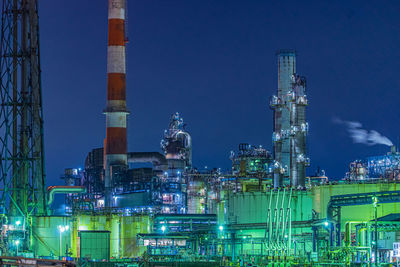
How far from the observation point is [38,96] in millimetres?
65062

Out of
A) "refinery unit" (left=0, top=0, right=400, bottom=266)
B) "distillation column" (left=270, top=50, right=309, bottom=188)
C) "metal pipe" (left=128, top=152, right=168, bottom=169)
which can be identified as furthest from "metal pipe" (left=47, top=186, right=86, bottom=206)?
"distillation column" (left=270, top=50, right=309, bottom=188)

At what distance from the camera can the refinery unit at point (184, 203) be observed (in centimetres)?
5700

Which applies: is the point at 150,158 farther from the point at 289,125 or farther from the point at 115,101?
the point at 289,125

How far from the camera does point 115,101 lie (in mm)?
78500

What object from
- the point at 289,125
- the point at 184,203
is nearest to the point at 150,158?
the point at 184,203

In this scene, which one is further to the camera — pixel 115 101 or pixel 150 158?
pixel 150 158

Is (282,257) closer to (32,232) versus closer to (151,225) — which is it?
(151,225)

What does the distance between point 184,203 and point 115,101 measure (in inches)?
481

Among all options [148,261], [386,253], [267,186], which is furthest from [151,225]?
[386,253]

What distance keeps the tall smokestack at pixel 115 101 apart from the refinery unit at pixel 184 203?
10 cm

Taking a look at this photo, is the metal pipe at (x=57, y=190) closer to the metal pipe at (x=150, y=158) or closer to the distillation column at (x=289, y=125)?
the metal pipe at (x=150, y=158)

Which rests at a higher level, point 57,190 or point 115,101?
point 115,101

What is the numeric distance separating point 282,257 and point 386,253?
7810mm

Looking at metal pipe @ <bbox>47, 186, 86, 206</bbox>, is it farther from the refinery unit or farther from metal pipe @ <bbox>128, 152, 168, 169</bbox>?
metal pipe @ <bbox>128, 152, 168, 169</bbox>
